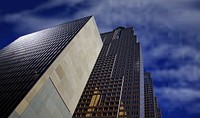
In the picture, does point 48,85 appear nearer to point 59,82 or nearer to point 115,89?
point 59,82

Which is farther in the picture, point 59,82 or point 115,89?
point 115,89

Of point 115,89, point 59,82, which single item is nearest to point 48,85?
point 59,82

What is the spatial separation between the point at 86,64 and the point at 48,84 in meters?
26.2

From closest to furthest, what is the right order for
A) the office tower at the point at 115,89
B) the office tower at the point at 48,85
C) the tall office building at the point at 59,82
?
1. the office tower at the point at 48,85
2. the tall office building at the point at 59,82
3. the office tower at the point at 115,89

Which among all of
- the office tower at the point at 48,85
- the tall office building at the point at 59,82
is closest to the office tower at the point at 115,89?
the tall office building at the point at 59,82

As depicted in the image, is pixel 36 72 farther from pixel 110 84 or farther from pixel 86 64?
pixel 110 84

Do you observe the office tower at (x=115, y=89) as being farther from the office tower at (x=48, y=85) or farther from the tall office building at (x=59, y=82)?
the office tower at (x=48, y=85)

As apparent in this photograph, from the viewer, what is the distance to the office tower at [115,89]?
378 ft

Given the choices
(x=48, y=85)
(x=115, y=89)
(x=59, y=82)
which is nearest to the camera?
(x=48, y=85)

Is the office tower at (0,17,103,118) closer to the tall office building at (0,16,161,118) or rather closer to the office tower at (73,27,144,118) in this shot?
the tall office building at (0,16,161,118)

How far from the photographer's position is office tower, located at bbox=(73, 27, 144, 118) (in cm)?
11519

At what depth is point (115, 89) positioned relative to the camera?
423ft

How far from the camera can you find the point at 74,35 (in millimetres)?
64688

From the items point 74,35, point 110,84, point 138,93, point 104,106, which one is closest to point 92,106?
point 104,106
